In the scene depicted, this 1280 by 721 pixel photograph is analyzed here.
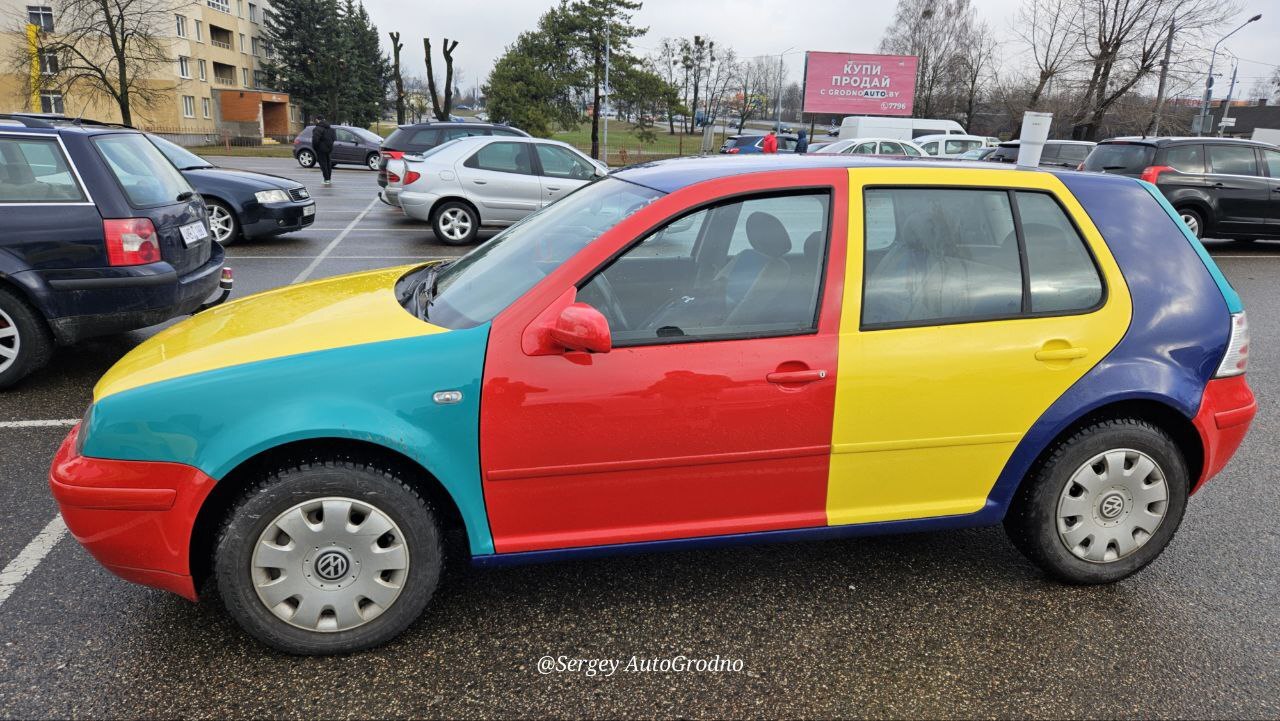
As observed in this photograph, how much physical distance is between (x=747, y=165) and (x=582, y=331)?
3.29ft

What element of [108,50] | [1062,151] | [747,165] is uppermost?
[108,50]

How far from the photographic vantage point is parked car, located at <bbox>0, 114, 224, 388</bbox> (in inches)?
195

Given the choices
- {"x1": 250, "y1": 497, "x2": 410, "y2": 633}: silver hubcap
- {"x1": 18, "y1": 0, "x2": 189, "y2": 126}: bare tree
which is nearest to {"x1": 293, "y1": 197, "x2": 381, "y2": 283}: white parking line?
{"x1": 250, "y1": 497, "x2": 410, "y2": 633}: silver hubcap

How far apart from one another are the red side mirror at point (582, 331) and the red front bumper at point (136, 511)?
1.11m

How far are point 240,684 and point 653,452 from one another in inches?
55.8

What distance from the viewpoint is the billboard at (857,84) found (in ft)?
172

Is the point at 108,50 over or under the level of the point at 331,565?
over

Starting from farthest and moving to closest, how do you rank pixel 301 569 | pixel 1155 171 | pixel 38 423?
pixel 1155 171, pixel 38 423, pixel 301 569

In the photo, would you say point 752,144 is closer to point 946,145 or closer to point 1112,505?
point 946,145

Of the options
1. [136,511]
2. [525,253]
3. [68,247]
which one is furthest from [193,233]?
[136,511]

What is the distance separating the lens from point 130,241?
5.09m

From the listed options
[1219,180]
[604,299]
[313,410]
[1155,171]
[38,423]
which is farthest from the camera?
[1219,180]

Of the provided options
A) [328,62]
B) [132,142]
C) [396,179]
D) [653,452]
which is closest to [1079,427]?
[653,452]

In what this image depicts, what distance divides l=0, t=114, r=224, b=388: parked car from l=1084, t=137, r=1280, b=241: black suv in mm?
12260
